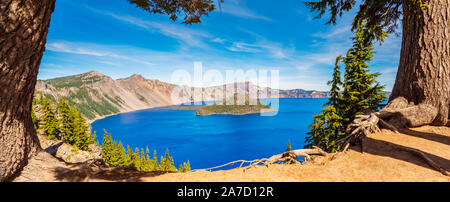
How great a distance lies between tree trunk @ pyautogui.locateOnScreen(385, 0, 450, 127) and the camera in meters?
5.32

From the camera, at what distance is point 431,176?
308 cm

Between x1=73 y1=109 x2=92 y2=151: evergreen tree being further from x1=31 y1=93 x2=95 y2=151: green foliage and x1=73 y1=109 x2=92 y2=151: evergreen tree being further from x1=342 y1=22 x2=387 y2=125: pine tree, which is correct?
x1=342 y1=22 x2=387 y2=125: pine tree

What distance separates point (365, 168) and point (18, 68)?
6886 millimetres

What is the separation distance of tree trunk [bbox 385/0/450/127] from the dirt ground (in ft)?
4.00

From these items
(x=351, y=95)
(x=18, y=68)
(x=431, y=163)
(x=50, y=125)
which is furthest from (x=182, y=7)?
(x=50, y=125)

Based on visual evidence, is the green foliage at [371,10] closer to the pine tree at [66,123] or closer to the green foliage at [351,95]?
the green foliage at [351,95]

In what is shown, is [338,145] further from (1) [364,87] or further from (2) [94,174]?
(1) [364,87]

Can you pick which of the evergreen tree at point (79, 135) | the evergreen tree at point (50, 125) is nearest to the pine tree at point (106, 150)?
the evergreen tree at point (79, 135)

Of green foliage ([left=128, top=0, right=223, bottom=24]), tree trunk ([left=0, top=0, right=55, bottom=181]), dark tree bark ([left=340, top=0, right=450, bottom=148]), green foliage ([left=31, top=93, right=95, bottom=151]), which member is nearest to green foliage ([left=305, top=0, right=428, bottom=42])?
dark tree bark ([left=340, top=0, right=450, bottom=148])

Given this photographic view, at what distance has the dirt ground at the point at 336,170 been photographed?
3102 millimetres

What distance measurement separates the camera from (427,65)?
548 cm

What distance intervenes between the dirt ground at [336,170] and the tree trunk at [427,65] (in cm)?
122

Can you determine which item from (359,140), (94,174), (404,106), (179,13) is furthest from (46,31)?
(404,106)

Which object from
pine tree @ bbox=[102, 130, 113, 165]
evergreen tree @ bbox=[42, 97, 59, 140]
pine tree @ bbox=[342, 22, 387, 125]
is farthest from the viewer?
pine tree @ bbox=[102, 130, 113, 165]
